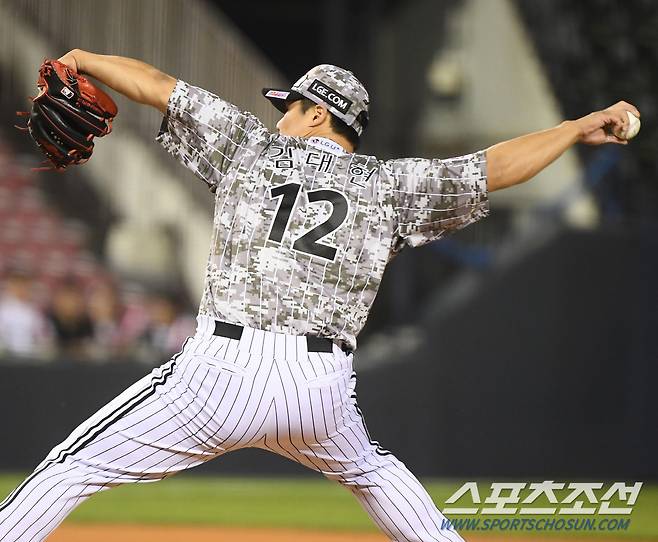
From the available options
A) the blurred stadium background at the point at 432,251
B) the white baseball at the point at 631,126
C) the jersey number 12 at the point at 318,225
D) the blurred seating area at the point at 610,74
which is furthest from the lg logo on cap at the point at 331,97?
the blurred seating area at the point at 610,74

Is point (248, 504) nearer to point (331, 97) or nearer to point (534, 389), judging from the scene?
point (534, 389)

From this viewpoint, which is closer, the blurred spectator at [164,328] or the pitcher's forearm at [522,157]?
the pitcher's forearm at [522,157]

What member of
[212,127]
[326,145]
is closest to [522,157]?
[326,145]

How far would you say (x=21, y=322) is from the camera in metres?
9.99

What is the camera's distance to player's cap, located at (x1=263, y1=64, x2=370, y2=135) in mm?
3643

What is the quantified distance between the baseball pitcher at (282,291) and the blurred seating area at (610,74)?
20.4 ft

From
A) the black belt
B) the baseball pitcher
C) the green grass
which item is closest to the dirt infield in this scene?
the green grass

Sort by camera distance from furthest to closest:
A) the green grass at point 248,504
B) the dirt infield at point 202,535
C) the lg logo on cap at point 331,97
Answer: the green grass at point 248,504 < the dirt infield at point 202,535 < the lg logo on cap at point 331,97

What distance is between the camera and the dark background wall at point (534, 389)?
8.98 meters

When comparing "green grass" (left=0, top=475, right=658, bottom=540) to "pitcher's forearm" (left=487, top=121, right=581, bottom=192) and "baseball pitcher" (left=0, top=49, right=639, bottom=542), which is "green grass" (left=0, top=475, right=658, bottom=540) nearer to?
"baseball pitcher" (left=0, top=49, right=639, bottom=542)

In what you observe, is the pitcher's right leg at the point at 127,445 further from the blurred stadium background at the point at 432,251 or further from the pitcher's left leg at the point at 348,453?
the blurred stadium background at the point at 432,251

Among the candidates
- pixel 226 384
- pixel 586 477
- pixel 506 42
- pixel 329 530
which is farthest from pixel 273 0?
pixel 226 384

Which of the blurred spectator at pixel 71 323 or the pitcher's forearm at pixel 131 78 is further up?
the pitcher's forearm at pixel 131 78

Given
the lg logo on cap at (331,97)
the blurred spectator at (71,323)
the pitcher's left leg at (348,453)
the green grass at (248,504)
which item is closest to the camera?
the pitcher's left leg at (348,453)
